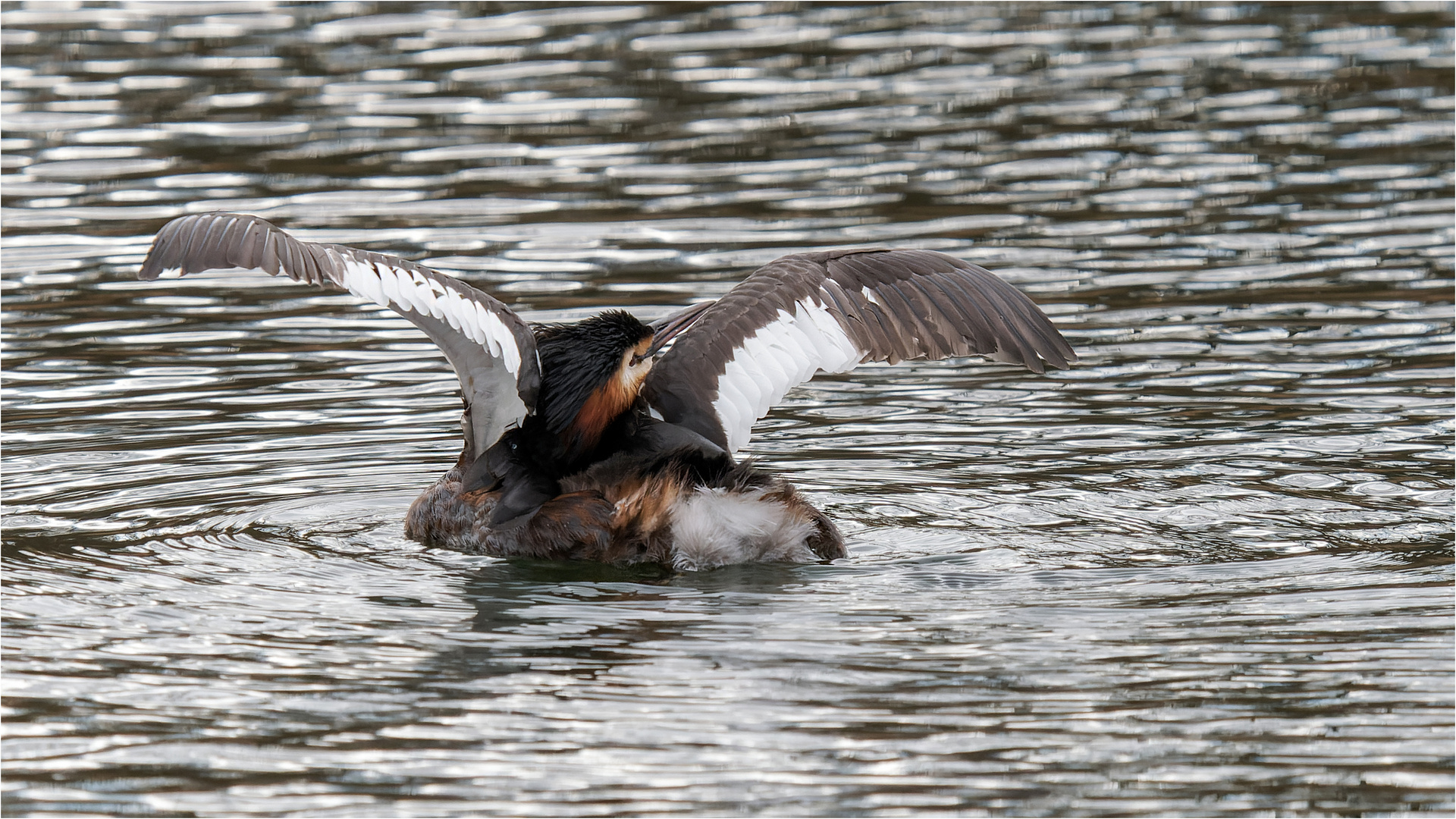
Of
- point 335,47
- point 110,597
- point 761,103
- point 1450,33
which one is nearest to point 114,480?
point 110,597

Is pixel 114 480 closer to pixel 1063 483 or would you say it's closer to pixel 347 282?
pixel 347 282

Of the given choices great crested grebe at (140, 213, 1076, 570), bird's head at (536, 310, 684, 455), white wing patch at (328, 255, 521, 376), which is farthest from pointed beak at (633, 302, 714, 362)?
white wing patch at (328, 255, 521, 376)

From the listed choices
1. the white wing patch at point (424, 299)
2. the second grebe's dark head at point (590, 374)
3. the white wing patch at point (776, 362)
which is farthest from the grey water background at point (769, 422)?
the white wing patch at point (424, 299)

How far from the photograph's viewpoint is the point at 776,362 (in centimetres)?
796

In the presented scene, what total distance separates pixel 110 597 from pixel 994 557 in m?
3.13

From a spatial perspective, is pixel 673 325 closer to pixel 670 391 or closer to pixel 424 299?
pixel 670 391

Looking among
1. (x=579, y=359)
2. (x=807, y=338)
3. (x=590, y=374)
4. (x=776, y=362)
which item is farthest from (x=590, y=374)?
(x=807, y=338)

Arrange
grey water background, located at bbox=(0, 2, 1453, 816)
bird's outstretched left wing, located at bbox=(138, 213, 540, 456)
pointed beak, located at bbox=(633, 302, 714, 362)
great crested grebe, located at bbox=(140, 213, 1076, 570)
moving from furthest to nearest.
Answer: pointed beak, located at bbox=(633, 302, 714, 362) < great crested grebe, located at bbox=(140, 213, 1076, 570) < bird's outstretched left wing, located at bbox=(138, 213, 540, 456) < grey water background, located at bbox=(0, 2, 1453, 816)

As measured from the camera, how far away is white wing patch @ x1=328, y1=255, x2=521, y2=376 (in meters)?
7.06

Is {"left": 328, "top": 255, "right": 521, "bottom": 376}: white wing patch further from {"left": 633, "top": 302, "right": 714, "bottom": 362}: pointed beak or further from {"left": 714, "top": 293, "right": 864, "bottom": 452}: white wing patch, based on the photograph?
{"left": 714, "top": 293, "right": 864, "bottom": 452}: white wing patch

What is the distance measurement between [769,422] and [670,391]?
8.13 ft

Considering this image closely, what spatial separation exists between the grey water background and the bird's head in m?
0.54

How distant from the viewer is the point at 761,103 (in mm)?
17078

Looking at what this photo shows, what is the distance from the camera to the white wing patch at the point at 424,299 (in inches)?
278
